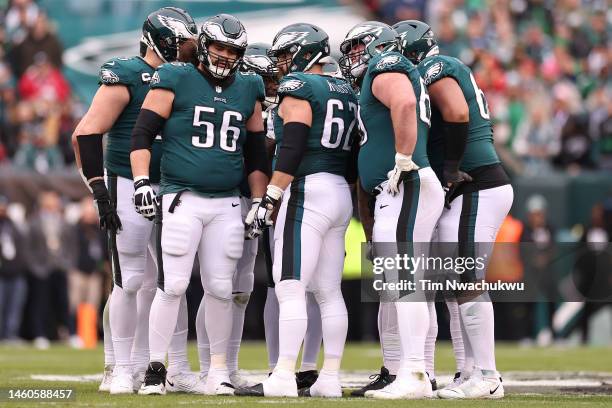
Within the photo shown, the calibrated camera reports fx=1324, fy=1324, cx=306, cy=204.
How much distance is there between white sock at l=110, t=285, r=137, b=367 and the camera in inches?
306

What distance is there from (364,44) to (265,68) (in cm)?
98

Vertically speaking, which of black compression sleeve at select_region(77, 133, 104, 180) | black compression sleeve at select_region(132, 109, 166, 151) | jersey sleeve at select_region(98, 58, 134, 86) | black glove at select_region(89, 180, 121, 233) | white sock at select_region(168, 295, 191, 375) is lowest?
white sock at select_region(168, 295, 191, 375)

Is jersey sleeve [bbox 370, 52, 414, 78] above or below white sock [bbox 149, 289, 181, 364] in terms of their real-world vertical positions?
above

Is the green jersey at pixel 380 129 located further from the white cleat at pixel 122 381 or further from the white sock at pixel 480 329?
the white cleat at pixel 122 381

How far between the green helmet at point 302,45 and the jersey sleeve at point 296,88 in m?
0.25

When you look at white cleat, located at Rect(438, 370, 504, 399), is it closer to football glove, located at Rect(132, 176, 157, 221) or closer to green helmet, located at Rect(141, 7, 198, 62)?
football glove, located at Rect(132, 176, 157, 221)

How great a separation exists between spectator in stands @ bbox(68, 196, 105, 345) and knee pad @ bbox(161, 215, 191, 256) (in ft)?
27.8

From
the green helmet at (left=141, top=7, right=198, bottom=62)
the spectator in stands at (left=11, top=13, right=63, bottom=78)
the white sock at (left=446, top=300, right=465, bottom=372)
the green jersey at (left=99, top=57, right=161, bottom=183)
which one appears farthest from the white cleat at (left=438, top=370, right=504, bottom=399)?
the spectator in stands at (left=11, top=13, right=63, bottom=78)

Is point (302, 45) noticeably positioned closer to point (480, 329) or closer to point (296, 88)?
point (296, 88)

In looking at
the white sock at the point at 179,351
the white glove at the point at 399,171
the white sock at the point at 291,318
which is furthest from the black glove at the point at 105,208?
the white glove at the point at 399,171

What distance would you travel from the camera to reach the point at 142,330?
8.05 meters

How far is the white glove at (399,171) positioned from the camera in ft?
23.8

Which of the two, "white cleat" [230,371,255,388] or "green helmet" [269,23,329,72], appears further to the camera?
"white cleat" [230,371,255,388]

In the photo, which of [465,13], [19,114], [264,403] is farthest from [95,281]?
[264,403]
